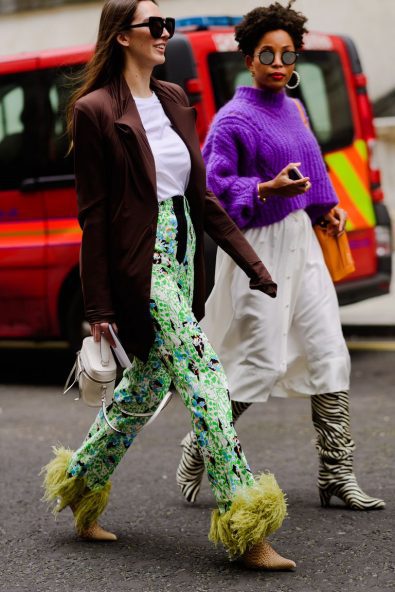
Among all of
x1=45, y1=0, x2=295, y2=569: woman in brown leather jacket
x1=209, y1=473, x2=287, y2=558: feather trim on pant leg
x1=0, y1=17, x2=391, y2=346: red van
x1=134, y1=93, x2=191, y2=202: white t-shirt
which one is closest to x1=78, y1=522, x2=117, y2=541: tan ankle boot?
x1=45, y1=0, x2=295, y2=569: woman in brown leather jacket

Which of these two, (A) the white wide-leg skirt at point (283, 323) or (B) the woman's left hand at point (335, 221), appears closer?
(A) the white wide-leg skirt at point (283, 323)

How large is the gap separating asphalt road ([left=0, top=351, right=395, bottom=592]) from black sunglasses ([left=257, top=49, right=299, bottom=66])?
169cm

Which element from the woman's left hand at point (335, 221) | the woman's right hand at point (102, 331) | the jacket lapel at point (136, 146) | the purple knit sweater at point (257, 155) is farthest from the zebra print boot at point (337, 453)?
the jacket lapel at point (136, 146)

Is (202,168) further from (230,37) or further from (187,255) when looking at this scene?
(230,37)

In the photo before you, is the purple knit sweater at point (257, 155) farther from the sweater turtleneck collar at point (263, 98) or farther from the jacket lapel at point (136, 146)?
the jacket lapel at point (136, 146)

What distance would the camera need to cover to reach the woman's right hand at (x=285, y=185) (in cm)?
421

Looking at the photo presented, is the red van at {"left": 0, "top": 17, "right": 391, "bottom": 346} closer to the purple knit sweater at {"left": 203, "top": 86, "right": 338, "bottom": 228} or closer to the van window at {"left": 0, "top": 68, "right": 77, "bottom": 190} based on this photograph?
the van window at {"left": 0, "top": 68, "right": 77, "bottom": 190}

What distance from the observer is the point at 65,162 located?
7406 mm

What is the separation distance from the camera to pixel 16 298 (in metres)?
7.65

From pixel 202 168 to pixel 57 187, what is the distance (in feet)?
11.6

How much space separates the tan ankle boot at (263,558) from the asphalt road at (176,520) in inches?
1.2

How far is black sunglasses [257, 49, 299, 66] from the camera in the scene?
4.52 m

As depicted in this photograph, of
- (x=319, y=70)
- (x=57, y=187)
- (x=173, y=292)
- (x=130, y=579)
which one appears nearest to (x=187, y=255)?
(x=173, y=292)

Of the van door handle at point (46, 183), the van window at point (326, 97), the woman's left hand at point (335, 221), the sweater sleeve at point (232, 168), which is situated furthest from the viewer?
the van window at point (326, 97)
